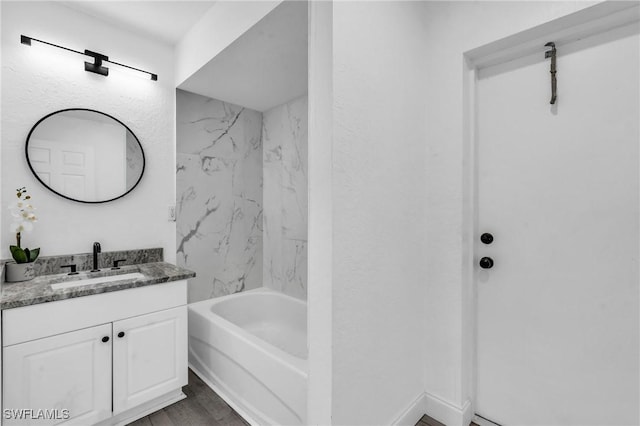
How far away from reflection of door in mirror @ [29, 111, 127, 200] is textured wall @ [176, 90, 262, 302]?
485mm

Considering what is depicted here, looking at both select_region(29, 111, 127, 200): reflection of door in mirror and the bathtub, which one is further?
select_region(29, 111, 127, 200): reflection of door in mirror

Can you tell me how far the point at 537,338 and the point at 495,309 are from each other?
21cm

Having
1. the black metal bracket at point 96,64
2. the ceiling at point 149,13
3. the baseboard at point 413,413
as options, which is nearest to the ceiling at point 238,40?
the ceiling at point 149,13

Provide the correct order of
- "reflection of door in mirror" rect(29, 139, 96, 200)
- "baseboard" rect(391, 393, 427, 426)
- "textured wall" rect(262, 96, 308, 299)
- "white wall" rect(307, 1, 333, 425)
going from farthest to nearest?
1. "textured wall" rect(262, 96, 308, 299)
2. "reflection of door in mirror" rect(29, 139, 96, 200)
3. "baseboard" rect(391, 393, 427, 426)
4. "white wall" rect(307, 1, 333, 425)

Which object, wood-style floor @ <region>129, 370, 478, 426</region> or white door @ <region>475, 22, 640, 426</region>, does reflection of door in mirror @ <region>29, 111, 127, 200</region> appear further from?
white door @ <region>475, 22, 640, 426</region>

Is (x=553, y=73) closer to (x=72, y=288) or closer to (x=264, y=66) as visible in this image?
(x=264, y=66)

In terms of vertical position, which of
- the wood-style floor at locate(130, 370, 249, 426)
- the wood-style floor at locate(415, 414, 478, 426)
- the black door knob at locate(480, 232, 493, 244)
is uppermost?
the black door knob at locate(480, 232, 493, 244)

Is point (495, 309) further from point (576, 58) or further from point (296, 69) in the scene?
point (296, 69)

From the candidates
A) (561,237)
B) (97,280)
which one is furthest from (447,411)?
(97,280)

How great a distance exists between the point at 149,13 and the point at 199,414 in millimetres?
2562

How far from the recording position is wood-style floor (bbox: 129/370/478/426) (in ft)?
5.63

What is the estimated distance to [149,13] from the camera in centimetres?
204

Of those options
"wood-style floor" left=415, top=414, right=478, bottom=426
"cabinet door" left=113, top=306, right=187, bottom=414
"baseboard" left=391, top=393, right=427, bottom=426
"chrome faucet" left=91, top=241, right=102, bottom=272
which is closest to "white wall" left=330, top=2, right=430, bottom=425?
"baseboard" left=391, top=393, right=427, bottom=426

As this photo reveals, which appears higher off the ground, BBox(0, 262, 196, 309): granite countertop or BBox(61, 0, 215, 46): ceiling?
BBox(61, 0, 215, 46): ceiling
